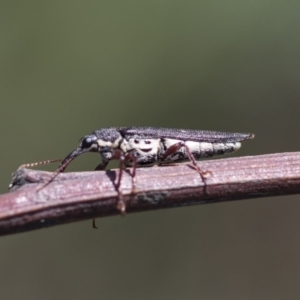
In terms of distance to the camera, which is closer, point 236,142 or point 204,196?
point 204,196

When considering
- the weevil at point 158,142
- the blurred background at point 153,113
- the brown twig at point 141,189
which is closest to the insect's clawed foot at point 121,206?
the brown twig at point 141,189

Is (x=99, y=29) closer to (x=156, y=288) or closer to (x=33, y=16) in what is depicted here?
(x=33, y=16)

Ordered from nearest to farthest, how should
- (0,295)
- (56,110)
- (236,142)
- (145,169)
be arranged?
(145,169), (236,142), (0,295), (56,110)

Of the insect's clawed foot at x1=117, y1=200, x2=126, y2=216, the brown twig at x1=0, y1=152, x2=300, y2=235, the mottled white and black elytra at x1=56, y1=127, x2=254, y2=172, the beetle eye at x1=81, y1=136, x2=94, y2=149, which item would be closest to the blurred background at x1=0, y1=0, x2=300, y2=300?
the mottled white and black elytra at x1=56, y1=127, x2=254, y2=172

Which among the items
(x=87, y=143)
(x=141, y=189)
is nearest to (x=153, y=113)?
(x=87, y=143)

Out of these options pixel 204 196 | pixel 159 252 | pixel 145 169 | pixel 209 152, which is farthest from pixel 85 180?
pixel 159 252

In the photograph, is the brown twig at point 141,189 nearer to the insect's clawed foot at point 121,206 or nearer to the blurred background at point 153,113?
the insect's clawed foot at point 121,206
